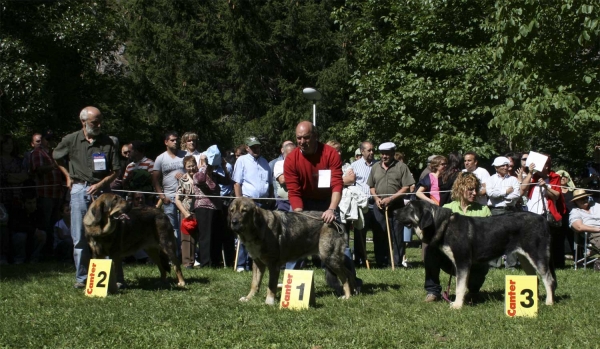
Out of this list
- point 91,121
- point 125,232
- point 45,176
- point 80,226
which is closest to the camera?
point 91,121

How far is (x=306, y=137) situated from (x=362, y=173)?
15.2ft

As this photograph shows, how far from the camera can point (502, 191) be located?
1155 centimetres

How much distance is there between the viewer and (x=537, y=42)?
15.1 m

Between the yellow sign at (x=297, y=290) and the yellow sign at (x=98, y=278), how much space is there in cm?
208

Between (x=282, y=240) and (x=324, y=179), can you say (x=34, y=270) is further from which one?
(x=324, y=179)

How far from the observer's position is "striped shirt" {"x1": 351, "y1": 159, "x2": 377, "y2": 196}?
12500 mm

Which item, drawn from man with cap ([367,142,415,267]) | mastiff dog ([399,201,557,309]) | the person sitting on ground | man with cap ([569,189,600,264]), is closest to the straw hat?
man with cap ([569,189,600,264])

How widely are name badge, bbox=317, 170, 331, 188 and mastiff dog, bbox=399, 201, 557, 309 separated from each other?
964 mm

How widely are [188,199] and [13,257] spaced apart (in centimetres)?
317

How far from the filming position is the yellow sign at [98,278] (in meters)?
8.30

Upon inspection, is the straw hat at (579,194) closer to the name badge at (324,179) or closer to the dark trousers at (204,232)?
the name badge at (324,179)

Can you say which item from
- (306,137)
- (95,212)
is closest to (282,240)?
(306,137)

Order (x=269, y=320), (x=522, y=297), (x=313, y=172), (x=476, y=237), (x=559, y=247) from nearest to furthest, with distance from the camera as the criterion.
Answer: (x=269, y=320) < (x=522, y=297) < (x=476, y=237) < (x=313, y=172) < (x=559, y=247)

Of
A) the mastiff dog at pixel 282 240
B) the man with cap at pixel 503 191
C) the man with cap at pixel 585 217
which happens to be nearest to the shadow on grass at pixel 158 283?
the mastiff dog at pixel 282 240
